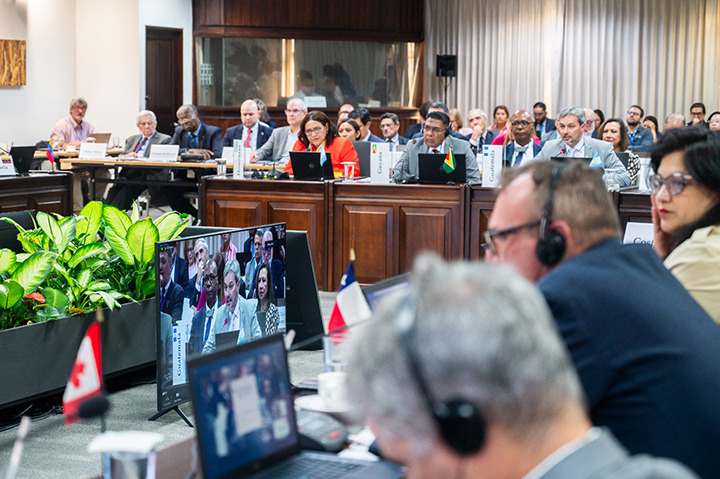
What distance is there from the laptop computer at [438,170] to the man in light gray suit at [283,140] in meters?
2.34

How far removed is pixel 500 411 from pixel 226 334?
3.17 metres

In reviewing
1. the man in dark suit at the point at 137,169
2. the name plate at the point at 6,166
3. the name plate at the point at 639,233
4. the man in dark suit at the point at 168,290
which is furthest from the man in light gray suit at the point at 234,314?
the man in dark suit at the point at 137,169

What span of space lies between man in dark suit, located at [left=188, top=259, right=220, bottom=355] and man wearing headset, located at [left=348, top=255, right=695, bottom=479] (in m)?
2.98

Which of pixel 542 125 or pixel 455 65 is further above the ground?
pixel 455 65

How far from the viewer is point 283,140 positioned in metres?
9.23

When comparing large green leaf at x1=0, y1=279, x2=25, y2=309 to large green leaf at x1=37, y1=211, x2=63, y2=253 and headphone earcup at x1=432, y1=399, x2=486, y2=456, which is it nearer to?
large green leaf at x1=37, y1=211, x2=63, y2=253

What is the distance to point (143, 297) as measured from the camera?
171 inches

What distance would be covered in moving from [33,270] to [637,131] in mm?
10112

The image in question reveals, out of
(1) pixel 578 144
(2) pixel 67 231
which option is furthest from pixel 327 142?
(2) pixel 67 231

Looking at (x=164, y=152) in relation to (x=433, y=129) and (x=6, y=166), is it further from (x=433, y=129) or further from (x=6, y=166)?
(x=433, y=129)

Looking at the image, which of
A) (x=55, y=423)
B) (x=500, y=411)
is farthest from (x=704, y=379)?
(x=55, y=423)

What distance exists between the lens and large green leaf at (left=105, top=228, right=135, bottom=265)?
420cm

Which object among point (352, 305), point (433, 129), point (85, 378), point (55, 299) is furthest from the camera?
point (433, 129)

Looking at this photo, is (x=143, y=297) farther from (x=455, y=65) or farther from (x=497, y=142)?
(x=455, y=65)
